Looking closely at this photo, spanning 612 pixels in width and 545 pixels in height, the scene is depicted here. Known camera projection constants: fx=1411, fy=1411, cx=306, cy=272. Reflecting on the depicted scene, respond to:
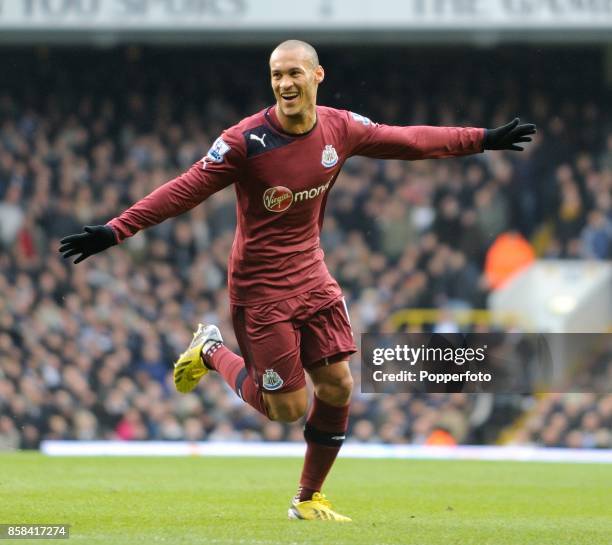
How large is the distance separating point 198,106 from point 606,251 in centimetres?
658

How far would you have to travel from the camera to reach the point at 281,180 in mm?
7281

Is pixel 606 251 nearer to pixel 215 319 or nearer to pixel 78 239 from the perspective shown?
pixel 215 319

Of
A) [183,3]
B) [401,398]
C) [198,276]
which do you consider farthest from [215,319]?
[183,3]

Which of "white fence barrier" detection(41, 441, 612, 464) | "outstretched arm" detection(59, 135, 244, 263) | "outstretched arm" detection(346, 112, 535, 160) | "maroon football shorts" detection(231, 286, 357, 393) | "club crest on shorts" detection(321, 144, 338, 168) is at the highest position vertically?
"outstretched arm" detection(346, 112, 535, 160)

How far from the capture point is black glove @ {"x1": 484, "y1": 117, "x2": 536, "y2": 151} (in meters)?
7.45

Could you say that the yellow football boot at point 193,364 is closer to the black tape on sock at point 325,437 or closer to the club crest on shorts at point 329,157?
the black tape on sock at point 325,437

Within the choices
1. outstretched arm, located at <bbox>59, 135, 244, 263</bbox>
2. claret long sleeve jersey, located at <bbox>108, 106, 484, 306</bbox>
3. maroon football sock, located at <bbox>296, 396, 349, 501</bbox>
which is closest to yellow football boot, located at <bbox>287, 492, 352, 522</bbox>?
maroon football sock, located at <bbox>296, 396, 349, 501</bbox>

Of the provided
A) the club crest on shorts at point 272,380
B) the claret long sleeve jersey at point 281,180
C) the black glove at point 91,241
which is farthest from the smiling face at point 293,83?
the club crest on shorts at point 272,380

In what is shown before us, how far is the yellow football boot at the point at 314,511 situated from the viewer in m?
7.65

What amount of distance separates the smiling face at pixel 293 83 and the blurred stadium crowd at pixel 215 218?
8906 mm

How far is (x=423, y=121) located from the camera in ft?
68.1

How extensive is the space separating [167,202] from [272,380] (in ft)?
3.90

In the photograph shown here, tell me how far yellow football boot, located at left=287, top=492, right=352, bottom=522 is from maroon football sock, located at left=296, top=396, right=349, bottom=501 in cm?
4

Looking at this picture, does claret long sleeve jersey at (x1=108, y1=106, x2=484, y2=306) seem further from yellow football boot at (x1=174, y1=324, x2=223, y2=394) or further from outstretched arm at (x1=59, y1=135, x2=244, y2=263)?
yellow football boot at (x1=174, y1=324, x2=223, y2=394)
